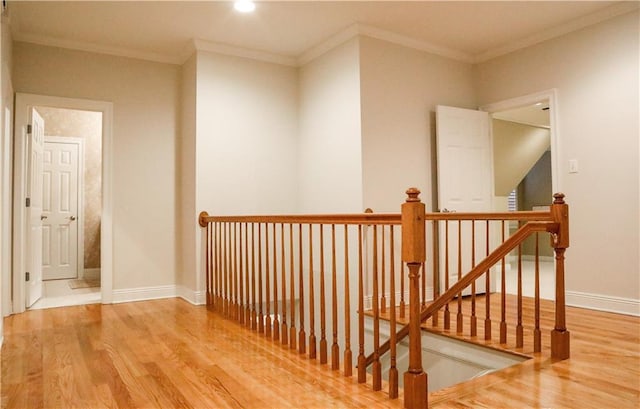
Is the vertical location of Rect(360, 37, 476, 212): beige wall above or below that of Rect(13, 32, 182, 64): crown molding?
below

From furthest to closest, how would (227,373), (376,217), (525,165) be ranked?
(525,165), (227,373), (376,217)

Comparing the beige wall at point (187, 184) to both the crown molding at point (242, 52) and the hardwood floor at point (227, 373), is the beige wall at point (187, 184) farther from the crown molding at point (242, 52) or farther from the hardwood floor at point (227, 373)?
the hardwood floor at point (227, 373)

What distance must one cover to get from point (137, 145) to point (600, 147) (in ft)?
14.1

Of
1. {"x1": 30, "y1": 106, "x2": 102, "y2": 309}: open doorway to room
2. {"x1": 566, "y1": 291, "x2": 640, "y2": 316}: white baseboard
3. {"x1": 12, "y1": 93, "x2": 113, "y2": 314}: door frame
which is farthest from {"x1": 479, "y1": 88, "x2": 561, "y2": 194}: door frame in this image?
{"x1": 30, "y1": 106, "x2": 102, "y2": 309}: open doorway to room

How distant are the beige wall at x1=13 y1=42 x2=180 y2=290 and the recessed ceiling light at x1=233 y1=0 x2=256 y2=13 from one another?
1418 mm

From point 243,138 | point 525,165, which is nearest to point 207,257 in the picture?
point 243,138

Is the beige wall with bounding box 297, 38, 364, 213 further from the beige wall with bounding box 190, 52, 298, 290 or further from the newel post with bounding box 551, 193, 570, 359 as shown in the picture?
the newel post with bounding box 551, 193, 570, 359

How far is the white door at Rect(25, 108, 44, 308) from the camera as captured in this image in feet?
13.3

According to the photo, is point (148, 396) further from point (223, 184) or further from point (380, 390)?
point (223, 184)

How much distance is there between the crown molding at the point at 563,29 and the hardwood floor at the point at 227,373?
248 cm

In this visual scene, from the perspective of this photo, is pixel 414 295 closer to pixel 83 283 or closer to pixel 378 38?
pixel 378 38

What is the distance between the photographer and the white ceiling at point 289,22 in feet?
11.7

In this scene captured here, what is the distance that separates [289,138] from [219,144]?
79 cm

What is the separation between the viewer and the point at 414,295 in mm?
1864
